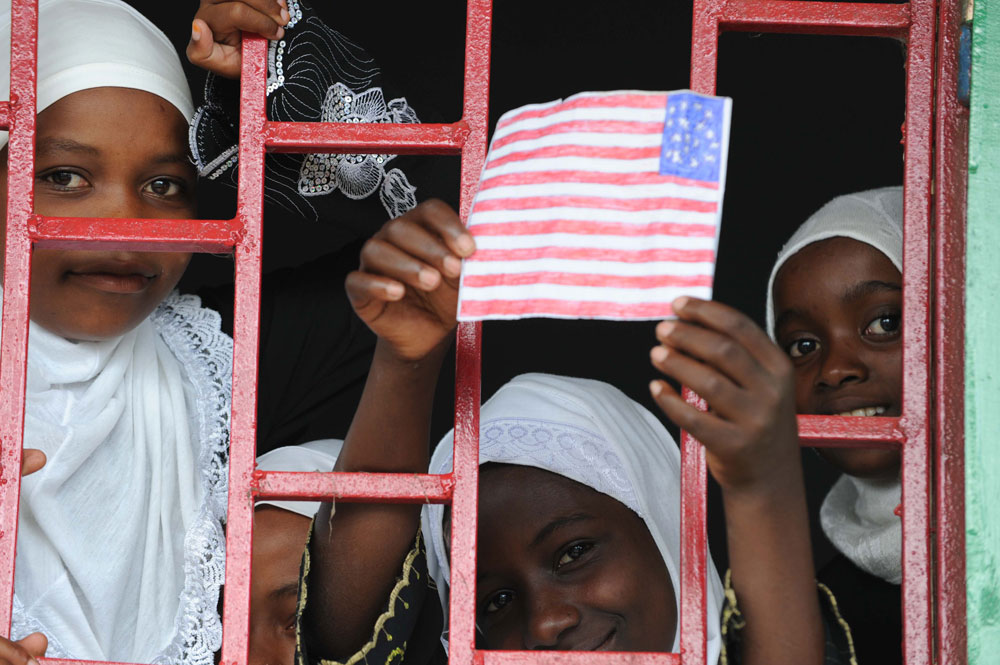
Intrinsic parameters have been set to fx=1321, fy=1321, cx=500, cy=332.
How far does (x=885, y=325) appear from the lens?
2.36 m

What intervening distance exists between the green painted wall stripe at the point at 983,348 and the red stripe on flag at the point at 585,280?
12.5 inches

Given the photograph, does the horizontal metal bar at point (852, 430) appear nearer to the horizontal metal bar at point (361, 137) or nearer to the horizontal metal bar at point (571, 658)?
the horizontal metal bar at point (571, 658)

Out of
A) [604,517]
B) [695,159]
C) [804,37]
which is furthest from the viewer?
[804,37]

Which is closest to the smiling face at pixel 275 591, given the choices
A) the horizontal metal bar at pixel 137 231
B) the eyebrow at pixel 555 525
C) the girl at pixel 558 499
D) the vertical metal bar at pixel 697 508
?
the girl at pixel 558 499

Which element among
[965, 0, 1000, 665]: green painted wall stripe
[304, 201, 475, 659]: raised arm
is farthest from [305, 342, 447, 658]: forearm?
[965, 0, 1000, 665]: green painted wall stripe

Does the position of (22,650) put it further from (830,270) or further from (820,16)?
(830,270)

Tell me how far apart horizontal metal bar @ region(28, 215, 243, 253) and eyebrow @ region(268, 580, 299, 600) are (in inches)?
32.0

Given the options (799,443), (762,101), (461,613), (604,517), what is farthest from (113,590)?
(762,101)

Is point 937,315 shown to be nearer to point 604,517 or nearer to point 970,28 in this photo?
point 970,28

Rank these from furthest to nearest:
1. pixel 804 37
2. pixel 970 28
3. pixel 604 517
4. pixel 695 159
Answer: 1. pixel 804 37
2. pixel 604 517
3. pixel 970 28
4. pixel 695 159

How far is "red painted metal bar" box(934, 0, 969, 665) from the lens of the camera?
53.4 inches

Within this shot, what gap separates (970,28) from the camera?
4.57 feet

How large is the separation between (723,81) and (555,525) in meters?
1.74

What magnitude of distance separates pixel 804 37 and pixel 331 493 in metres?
2.44
